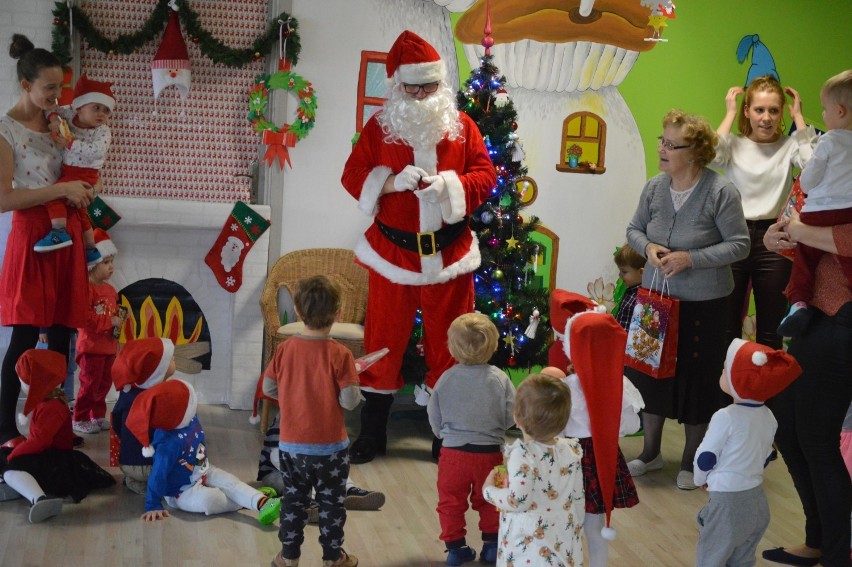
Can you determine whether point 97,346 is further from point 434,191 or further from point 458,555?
point 458,555

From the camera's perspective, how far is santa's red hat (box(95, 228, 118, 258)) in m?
4.84

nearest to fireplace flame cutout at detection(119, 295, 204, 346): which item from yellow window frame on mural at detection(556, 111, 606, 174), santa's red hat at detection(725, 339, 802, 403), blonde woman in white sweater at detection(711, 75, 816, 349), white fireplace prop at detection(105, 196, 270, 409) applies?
white fireplace prop at detection(105, 196, 270, 409)

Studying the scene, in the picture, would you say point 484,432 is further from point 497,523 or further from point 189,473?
point 189,473

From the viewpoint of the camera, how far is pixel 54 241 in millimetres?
4176

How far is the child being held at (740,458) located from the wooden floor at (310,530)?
0.64 m

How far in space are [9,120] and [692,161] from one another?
3011 mm

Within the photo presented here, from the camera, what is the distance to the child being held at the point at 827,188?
3.19 metres

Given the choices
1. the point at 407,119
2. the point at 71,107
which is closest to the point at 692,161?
the point at 407,119

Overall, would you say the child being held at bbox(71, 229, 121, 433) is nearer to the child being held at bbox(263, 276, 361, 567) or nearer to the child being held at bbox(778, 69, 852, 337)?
the child being held at bbox(263, 276, 361, 567)

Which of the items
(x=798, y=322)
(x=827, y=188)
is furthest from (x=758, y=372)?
(x=827, y=188)

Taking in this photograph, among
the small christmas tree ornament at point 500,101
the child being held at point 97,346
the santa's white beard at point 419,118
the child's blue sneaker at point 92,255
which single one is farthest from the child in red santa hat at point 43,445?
the small christmas tree ornament at point 500,101

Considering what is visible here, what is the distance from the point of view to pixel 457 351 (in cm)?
331

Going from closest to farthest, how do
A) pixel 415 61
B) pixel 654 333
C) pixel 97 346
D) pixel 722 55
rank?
pixel 415 61 → pixel 654 333 → pixel 97 346 → pixel 722 55

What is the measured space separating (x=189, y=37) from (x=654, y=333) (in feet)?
9.92
